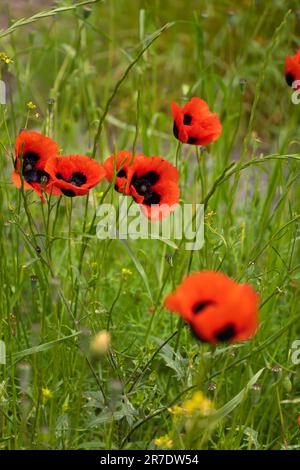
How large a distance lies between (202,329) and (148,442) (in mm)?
377

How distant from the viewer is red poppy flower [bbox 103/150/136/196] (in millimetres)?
1048

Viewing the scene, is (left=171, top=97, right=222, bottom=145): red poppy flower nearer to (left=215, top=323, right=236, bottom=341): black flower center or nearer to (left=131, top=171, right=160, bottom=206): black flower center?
(left=131, top=171, right=160, bottom=206): black flower center

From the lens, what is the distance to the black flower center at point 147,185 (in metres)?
1.12

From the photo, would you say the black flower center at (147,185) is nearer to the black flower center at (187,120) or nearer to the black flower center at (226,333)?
the black flower center at (187,120)

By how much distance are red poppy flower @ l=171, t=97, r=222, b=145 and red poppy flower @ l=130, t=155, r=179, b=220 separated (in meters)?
0.04

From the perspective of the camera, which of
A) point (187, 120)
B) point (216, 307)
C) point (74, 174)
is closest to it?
point (216, 307)

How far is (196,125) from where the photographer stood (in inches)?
44.5

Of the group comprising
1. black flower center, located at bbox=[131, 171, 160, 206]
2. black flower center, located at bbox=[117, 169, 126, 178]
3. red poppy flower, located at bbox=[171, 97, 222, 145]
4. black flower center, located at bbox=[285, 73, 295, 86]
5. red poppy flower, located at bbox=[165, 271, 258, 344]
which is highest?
black flower center, located at bbox=[285, 73, 295, 86]

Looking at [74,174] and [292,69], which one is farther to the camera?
[292,69]

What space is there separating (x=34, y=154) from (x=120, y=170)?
12 cm

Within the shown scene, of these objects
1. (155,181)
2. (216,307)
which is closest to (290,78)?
(155,181)

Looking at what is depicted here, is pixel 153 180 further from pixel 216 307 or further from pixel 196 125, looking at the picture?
pixel 216 307

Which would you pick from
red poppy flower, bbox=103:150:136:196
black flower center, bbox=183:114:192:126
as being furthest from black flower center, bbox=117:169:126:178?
black flower center, bbox=183:114:192:126
